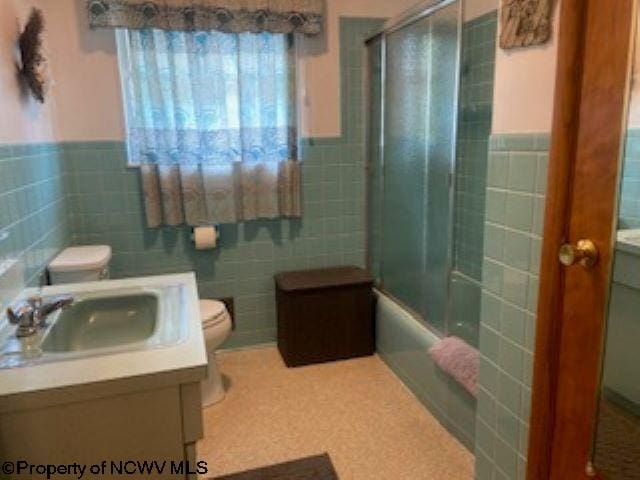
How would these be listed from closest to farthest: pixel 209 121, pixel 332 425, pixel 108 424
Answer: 1. pixel 108 424
2. pixel 332 425
3. pixel 209 121

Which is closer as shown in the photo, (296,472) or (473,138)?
(296,472)

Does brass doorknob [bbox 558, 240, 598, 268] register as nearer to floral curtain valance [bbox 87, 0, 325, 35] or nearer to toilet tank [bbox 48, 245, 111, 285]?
toilet tank [bbox 48, 245, 111, 285]

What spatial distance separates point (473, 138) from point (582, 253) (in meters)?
1.75

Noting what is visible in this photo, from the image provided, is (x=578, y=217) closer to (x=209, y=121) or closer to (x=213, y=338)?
(x=213, y=338)

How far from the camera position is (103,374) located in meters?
1.16

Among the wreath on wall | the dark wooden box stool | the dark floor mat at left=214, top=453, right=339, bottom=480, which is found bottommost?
the dark floor mat at left=214, top=453, right=339, bottom=480

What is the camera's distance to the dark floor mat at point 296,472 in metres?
1.92

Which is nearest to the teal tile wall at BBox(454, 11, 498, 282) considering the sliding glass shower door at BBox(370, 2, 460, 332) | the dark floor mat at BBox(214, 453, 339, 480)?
the sliding glass shower door at BBox(370, 2, 460, 332)

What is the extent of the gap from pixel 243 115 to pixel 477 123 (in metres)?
1.34

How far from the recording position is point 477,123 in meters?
2.75

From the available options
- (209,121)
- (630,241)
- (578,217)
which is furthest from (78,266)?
(630,241)

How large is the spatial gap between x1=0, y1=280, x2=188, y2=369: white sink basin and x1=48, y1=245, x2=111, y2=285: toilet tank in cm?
30

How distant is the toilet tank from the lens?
2117mm

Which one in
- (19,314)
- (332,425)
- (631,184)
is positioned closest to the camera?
(631,184)
